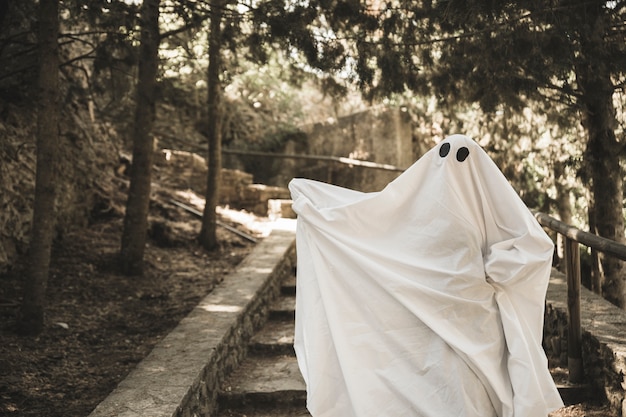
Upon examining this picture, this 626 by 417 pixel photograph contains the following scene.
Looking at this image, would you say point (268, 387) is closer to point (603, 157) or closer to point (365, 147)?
point (603, 157)

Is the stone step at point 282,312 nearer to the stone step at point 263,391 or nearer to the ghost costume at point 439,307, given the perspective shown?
the stone step at point 263,391

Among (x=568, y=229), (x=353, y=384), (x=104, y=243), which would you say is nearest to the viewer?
(x=353, y=384)

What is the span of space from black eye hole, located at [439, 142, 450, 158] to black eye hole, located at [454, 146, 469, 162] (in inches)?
2.4

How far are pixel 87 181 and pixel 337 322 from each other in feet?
18.6

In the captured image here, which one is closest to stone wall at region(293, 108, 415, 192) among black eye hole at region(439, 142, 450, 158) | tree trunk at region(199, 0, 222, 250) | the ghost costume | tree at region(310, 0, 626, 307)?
tree trunk at region(199, 0, 222, 250)

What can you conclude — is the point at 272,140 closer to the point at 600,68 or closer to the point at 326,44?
the point at 326,44

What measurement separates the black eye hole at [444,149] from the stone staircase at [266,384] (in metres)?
2.04

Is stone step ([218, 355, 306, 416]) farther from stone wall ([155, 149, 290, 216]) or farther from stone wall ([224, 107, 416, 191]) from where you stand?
stone wall ([224, 107, 416, 191])

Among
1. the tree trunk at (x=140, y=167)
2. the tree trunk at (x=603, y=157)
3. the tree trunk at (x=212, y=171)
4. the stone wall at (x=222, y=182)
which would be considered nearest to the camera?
the tree trunk at (x=603, y=157)

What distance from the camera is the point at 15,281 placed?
19.4 feet

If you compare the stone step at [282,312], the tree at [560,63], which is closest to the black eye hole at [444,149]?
the tree at [560,63]

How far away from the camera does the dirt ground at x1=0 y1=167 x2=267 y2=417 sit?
427 centimetres

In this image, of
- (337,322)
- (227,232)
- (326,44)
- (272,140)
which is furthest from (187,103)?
(337,322)

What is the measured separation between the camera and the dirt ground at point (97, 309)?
4270mm
